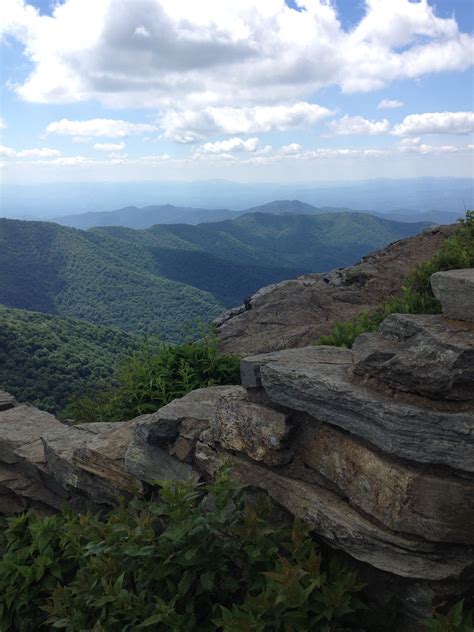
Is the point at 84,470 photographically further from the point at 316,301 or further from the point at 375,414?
the point at 316,301

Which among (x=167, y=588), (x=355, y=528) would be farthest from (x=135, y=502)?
(x=355, y=528)

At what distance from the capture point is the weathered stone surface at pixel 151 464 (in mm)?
6555

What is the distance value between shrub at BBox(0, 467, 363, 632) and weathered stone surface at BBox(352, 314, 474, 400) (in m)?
1.68

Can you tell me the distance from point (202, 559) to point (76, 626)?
1.47 m

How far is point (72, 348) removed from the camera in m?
70.0

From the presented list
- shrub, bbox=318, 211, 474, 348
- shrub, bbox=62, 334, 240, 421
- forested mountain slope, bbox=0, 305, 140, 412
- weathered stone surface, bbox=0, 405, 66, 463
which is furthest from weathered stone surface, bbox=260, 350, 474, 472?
forested mountain slope, bbox=0, 305, 140, 412

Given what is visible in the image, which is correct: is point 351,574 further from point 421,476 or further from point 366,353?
point 366,353

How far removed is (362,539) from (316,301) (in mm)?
11399

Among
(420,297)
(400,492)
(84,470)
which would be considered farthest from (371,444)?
(420,297)

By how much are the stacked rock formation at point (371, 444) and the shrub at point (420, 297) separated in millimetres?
2730

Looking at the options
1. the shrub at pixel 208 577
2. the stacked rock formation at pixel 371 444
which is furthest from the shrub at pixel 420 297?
the shrub at pixel 208 577

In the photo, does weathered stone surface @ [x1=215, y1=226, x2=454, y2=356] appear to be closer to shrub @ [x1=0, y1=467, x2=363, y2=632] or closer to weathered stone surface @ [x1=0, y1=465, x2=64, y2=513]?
weathered stone surface @ [x1=0, y1=465, x2=64, y2=513]

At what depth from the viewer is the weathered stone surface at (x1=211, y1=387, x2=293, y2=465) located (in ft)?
18.3

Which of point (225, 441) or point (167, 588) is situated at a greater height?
point (225, 441)
